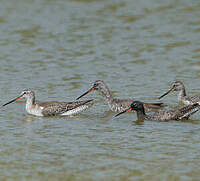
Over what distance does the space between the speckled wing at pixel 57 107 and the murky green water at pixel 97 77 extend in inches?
12.9

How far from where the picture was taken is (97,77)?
1827cm

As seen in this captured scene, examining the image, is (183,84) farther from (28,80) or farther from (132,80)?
(28,80)

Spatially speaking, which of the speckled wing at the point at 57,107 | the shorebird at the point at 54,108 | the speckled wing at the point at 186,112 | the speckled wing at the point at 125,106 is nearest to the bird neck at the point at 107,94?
the speckled wing at the point at 125,106

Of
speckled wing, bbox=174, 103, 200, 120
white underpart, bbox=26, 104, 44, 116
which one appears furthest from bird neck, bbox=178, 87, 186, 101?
white underpart, bbox=26, 104, 44, 116

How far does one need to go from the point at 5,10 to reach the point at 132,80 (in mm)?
11746

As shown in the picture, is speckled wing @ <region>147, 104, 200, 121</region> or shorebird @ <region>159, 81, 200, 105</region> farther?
shorebird @ <region>159, 81, 200, 105</region>

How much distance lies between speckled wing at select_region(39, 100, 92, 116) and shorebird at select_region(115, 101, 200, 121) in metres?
1.41

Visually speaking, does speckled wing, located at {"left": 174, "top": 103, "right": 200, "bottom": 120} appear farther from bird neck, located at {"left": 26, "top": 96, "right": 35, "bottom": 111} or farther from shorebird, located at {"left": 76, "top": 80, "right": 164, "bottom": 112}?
bird neck, located at {"left": 26, "top": 96, "right": 35, "bottom": 111}

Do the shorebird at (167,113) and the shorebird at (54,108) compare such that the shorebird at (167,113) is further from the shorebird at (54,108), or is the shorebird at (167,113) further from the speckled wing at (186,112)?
the shorebird at (54,108)

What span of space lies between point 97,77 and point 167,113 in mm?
4980

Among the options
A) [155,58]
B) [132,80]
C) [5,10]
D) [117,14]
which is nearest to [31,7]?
[5,10]

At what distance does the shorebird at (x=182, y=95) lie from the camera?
15.5m

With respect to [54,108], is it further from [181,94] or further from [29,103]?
[181,94]

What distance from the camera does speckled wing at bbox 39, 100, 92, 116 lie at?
46.9 feet
